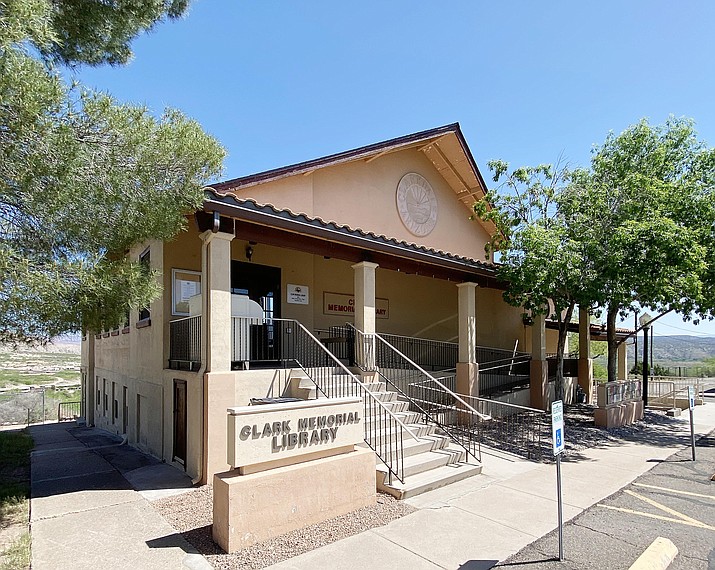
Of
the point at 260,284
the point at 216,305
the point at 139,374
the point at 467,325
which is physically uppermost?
the point at 260,284

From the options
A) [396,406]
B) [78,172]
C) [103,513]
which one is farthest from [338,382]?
[78,172]

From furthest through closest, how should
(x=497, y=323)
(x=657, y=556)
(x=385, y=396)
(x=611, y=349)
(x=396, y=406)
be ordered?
(x=497, y=323)
(x=611, y=349)
(x=385, y=396)
(x=396, y=406)
(x=657, y=556)

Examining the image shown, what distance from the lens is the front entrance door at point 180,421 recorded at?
29.6ft

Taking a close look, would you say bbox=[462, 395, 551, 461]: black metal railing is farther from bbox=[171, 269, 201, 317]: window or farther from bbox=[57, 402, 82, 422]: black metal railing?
bbox=[57, 402, 82, 422]: black metal railing

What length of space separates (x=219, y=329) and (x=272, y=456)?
2702 millimetres

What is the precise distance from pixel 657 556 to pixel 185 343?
776cm

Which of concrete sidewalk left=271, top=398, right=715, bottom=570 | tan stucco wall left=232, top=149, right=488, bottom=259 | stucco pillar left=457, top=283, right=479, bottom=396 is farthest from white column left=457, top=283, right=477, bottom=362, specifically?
concrete sidewalk left=271, top=398, right=715, bottom=570

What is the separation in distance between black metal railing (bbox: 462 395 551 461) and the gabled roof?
21.3 feet

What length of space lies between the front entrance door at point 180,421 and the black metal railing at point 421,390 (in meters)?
3.47

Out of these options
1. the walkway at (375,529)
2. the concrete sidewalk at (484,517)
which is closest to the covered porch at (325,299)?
the walkway at (375,529)

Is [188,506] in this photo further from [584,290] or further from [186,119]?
[584,290]

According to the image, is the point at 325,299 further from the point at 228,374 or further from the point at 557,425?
the point at 557,425

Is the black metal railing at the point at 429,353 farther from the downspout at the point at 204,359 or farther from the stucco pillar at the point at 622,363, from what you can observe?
the stucco pillar at the point at 622,363

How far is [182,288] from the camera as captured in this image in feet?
33.8
